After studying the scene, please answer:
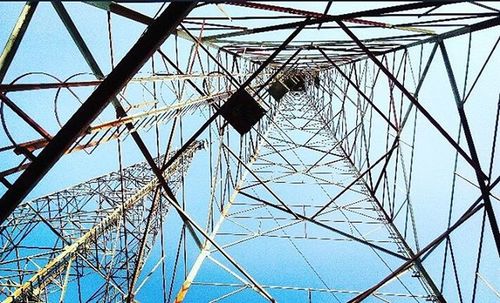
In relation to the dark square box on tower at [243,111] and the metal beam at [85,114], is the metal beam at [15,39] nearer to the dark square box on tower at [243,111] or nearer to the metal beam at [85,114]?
the metal beam at [85,114]

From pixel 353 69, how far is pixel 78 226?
33.7 ft

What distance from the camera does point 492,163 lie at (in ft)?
14.2

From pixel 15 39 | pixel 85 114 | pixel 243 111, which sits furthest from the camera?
pixel 243 111

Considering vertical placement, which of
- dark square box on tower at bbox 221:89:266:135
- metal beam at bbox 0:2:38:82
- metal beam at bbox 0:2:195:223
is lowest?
metal beam at bbox 0:2:195:223

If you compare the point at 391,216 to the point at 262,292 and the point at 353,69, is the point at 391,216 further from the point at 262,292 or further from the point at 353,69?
the point at 353,69

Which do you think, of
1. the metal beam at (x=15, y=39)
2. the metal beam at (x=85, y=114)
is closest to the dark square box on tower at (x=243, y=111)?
the metal beam at (x=15, y=39)

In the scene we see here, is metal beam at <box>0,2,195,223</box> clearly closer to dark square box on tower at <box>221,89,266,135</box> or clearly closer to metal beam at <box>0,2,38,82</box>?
metal beam at <box>0,2,38,82</box>

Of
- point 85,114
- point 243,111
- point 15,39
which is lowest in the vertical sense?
point 85,114

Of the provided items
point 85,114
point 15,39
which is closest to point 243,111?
point 15,39

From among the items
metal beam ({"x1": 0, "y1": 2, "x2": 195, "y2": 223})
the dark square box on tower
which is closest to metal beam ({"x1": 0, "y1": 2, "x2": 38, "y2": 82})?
metal beam ({"x1": 0, "y1": 2, "x2": 195, "y2": 223})

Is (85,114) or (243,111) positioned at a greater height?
(243,111)

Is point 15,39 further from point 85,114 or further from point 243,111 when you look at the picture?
point 243,111

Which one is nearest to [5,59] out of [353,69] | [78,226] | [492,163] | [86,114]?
[86,114]

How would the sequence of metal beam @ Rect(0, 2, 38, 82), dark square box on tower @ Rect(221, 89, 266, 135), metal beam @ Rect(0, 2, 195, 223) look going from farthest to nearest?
1. dark square box on tower @ Rect(221, 89, 266, 135)
2. metal beam @ Rect(0, 2, 38, 82)
3. metal beam @ Rect(0, 2, 195, 223)
